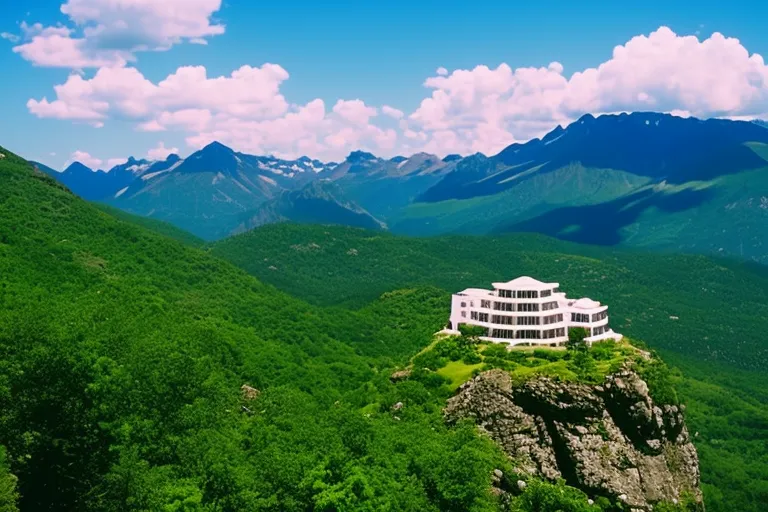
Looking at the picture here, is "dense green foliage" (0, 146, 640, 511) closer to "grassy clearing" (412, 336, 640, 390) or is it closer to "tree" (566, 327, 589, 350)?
"grassy clearing" (412, 336, 640, 390)

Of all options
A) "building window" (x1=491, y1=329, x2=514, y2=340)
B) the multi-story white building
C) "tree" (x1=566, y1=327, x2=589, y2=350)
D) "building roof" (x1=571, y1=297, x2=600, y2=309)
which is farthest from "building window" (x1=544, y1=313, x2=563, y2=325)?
"building window" (x1=491, y1=329, x2=514, y2=340)

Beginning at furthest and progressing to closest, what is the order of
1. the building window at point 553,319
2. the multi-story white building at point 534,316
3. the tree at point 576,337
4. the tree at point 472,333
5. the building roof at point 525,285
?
the tree at point 472,333, the building roof at point 525,285, the building window at point 553,319, the multi-story white building at point 534,316, the tree at point 576,337

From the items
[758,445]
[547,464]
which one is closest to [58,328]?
[547,464]

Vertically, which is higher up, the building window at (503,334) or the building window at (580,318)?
the building window at (580,318)

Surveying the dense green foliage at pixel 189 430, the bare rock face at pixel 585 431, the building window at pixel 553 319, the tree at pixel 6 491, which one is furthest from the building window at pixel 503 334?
the tree at pixel 6 491

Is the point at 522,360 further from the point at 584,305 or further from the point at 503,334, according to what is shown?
the point at 584,305

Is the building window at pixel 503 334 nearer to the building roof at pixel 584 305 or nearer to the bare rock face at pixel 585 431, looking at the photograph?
the building roof at pixel 584 305
